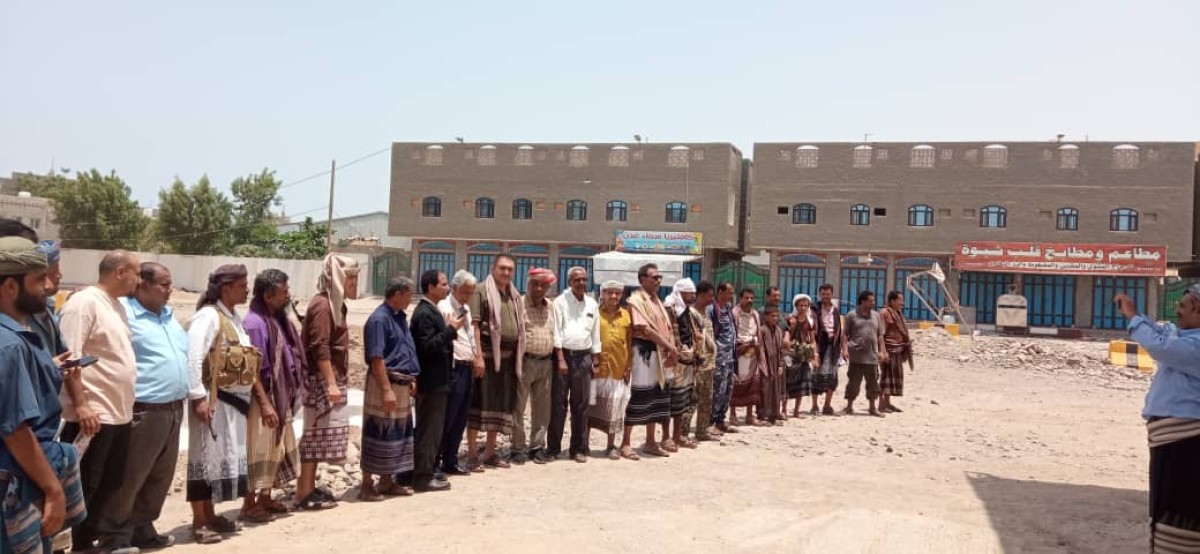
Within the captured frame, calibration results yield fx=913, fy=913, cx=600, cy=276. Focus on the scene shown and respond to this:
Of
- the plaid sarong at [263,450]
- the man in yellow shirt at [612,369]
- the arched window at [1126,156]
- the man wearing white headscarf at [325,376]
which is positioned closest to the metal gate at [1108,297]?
the arched window at [1126,156]

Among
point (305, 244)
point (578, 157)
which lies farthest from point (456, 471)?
point (305, 244)

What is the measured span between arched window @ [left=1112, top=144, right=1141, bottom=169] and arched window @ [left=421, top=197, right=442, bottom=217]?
79.9ft

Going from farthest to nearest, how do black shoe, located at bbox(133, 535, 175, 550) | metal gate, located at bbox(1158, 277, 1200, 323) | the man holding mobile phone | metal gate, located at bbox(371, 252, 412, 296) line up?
metal gate, located at bbox(371, 252, 412, 296)
metal gate, located at bbox(1158, 277, 1200, 323)
black shoe, located at bbox(133, 535, 175, 550)
the man holding mobile phone

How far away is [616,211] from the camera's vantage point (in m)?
34.9

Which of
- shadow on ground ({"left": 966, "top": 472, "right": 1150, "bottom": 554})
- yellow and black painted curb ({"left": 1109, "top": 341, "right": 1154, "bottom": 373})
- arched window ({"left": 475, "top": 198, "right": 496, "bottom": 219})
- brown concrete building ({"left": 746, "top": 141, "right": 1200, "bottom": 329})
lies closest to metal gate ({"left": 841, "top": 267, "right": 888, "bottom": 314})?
brown concrete building ({"left": 746, "top": 141, "right": 1200, "bottom": 329})

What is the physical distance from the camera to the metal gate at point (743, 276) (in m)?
33.1

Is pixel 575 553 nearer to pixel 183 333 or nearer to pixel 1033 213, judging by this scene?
pixel 183 333

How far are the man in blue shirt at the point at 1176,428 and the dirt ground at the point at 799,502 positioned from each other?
→ 0.88 m

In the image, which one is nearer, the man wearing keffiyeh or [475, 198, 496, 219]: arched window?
the man wearing keffiyeh

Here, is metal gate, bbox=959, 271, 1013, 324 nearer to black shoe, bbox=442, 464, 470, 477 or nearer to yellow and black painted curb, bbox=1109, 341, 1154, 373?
yellow and black painted curb, bbox=1109, 341, 1154, 373

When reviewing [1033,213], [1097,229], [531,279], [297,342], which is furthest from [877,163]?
[297,342]

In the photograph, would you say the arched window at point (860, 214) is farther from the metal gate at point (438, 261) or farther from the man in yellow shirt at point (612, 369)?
the man in yellow shirt at point (612, 369)

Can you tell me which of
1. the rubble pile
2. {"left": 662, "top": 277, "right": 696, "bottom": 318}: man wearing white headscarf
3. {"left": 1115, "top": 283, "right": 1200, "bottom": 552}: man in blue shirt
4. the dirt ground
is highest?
{"left": 662, "top": 277, "right": 696, "bottom": 318}: man wearing white headscarf

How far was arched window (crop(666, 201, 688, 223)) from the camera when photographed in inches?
1346
